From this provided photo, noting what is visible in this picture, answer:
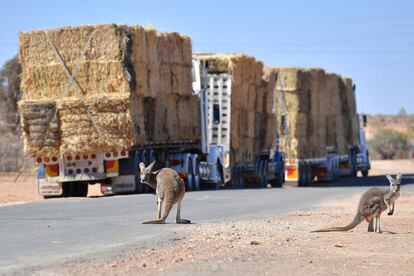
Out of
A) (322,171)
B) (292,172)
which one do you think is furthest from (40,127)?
(322,171)

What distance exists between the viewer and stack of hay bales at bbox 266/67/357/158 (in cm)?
4459

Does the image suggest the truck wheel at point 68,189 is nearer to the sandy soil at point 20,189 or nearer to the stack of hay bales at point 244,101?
the sandy soil at point 20,189

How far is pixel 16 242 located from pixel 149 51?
17285 mm

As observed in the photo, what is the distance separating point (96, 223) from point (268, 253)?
5.02m

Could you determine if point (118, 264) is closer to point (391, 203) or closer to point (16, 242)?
point (16, 242)

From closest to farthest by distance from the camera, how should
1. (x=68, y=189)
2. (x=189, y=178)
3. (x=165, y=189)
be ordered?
(x=165, y=189), (x=68, y=189), (x=189, y=178)

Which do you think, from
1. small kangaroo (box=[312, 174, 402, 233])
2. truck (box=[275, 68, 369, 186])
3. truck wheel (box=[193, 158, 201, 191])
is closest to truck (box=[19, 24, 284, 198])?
truck wheel (box=[193, 158, 201, 191])

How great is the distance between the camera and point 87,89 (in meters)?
28.2

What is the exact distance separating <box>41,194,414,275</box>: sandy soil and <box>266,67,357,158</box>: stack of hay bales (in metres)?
25.8

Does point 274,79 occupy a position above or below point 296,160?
above

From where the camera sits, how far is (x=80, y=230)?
14812 mm

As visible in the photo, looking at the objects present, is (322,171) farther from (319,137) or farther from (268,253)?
(268,253)

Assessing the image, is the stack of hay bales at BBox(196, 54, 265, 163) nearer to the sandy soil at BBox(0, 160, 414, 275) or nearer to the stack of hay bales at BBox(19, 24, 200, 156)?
the stack of hay bales at BBox(19, 24, 200, 156)

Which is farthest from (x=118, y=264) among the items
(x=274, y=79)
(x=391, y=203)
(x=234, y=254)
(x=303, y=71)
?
(x=303, y=71)
